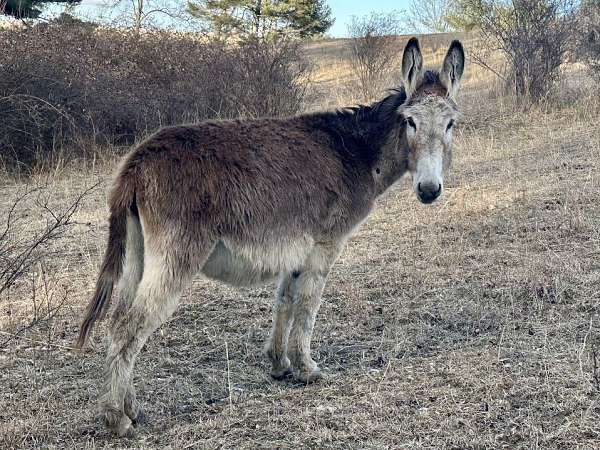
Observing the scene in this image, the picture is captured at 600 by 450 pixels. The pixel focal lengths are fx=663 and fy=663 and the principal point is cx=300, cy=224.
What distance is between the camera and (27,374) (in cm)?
466

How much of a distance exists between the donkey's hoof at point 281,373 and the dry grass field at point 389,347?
0.11 metres

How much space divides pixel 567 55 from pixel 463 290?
11505 millimetres

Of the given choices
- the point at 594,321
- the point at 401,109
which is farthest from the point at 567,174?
the point at 401,109

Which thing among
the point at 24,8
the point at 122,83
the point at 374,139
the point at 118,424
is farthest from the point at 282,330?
the point at 24,8

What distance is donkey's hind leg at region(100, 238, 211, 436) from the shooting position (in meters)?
3.84

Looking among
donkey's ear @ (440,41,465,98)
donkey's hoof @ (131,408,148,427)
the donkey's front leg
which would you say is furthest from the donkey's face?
donkey's hoof @ (131,408,148,427)

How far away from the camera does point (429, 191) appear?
179 inches

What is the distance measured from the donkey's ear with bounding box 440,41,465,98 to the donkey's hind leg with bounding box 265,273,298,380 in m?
1.82

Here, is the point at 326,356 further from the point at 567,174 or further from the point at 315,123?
the point at 567,174

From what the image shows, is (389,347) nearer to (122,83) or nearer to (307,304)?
(307,304)

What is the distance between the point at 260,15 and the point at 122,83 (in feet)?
40.9

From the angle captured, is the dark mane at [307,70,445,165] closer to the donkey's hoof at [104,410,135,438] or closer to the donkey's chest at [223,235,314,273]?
the donkey's chest at [223,235,314,273]

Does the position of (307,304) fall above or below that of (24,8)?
below

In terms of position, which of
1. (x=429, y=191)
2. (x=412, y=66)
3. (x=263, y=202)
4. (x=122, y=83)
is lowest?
(x=263, y=202)
